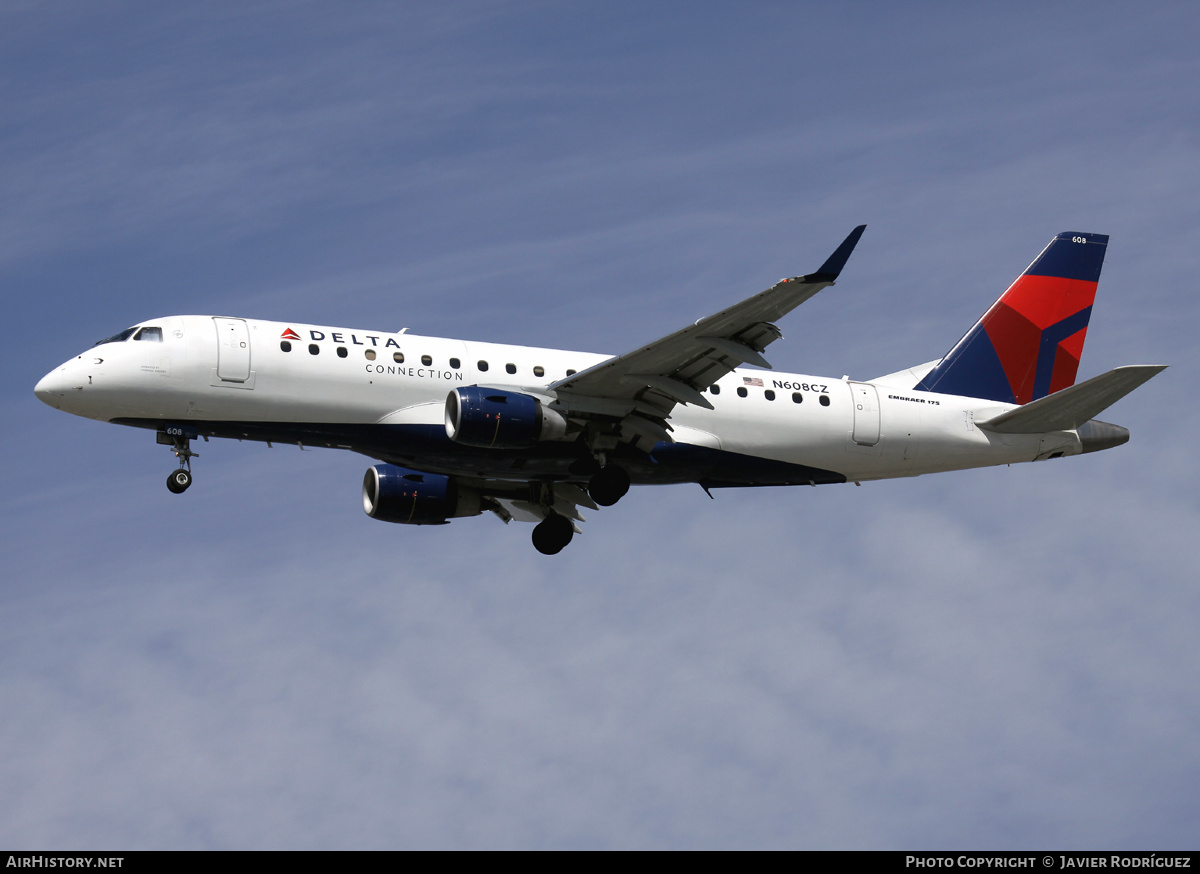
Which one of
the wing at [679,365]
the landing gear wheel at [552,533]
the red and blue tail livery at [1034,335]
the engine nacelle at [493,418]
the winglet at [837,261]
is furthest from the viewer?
the red and blue tail livery at [1034,335]

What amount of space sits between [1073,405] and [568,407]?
44.4ft

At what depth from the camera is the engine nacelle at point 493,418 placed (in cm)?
3641

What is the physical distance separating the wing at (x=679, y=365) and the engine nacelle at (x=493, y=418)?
3.79 feet

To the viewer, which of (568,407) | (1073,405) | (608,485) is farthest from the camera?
(1073,405)

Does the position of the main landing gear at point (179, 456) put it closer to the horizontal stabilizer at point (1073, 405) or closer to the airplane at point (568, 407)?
the airplane at point (568, 407)

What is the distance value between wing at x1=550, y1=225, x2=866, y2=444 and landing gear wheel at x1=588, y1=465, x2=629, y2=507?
1.12 meters

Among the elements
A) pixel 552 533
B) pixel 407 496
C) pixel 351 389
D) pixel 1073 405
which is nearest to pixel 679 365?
pixel 351 389

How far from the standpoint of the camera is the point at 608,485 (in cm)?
3900

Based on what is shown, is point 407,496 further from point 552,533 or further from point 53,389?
point 53,389

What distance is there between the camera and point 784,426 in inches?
1598

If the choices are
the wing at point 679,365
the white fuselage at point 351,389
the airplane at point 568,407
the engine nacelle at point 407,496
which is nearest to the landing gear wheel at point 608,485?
the airplane at point 568,407

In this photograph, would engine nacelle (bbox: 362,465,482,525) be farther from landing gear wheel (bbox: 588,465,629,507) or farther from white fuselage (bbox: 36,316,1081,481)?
landing gear wheel (bbox: 588,465,629,507)

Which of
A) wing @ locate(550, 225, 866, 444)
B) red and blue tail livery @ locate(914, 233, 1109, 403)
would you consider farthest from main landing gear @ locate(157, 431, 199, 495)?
red and blue tail livery @ locate(914, 233, 1109, 403)
